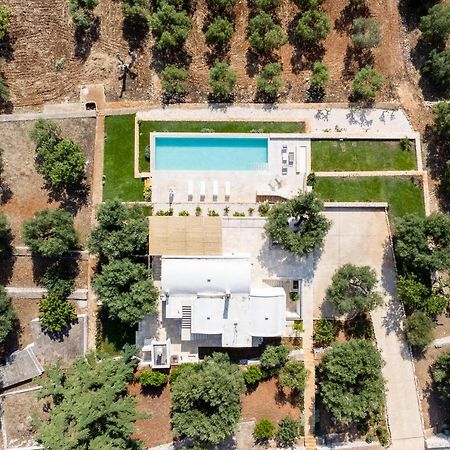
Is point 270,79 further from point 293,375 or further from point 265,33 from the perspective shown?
point 293,375

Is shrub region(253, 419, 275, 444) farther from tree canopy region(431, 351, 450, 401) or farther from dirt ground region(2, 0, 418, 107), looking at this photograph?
dirt ground region(2, 0, 418, 107)

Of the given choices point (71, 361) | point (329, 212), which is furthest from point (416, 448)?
point (71, 361)

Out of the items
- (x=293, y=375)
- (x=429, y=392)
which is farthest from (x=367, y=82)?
(x=429, y=392)

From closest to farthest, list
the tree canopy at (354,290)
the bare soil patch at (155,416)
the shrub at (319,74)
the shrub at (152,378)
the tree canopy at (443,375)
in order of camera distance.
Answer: the tree canopy at (354,290) → the tree canopy at (443,375) → the shrub at (152,378) → the shrub at (319,74) → the bare soil patch at (155,416)

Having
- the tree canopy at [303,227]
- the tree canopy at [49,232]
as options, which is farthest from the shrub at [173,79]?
the tree canopy at [49,232]

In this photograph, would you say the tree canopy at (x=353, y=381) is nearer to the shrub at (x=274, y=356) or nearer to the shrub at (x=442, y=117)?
the shrub at (x=274, y=356)

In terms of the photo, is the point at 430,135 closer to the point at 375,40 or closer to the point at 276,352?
the point at 375,40
